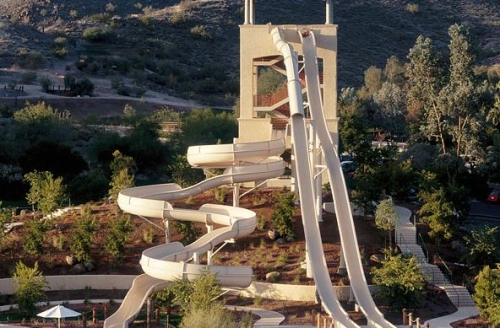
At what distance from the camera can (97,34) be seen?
10606 centimetres

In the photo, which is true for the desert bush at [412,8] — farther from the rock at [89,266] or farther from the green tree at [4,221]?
the rock at [89,266]

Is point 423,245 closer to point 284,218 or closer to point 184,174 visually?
point 284,218

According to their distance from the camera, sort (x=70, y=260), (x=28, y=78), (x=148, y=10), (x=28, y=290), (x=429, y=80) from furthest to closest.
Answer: (x=148, y=10)
(x=28, y=78)
(x=429, y=80)
(x=70, y=260)
(x=28, y=290)

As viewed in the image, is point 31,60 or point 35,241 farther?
point 31,60

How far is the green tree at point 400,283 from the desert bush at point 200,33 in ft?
265

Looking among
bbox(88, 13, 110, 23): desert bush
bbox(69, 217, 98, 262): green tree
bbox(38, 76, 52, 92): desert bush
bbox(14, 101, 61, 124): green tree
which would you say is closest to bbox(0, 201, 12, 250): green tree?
bbox(69, 217, 98, 262): green tree

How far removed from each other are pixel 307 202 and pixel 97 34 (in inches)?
2962

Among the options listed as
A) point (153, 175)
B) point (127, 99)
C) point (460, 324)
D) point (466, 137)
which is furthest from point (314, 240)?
point (127, 99)

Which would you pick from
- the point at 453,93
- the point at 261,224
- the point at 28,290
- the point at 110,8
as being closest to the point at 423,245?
the point at 261,224

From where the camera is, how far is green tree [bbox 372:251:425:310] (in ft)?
104

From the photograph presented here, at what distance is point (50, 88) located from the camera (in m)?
87.2

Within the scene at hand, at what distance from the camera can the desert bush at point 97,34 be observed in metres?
106

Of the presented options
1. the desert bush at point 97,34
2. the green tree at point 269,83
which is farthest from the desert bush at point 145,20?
the green tree at point 269,83

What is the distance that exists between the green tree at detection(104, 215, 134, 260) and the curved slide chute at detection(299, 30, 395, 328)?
266 inches
